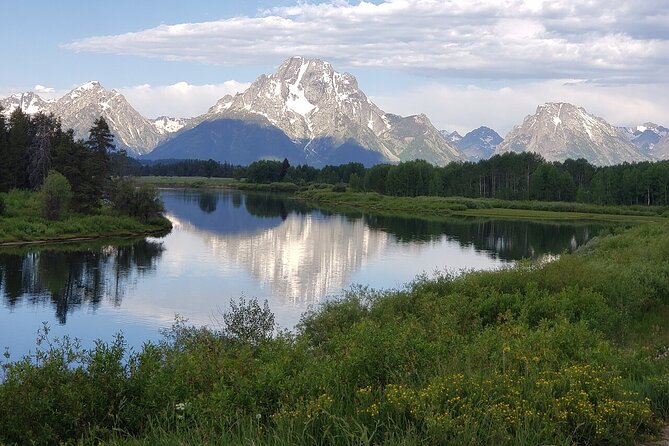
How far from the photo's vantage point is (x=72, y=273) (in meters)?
57.7

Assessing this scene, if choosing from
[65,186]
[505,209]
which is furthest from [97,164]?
[505,209]

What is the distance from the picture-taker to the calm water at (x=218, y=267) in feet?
136

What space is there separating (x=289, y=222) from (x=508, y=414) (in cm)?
10755

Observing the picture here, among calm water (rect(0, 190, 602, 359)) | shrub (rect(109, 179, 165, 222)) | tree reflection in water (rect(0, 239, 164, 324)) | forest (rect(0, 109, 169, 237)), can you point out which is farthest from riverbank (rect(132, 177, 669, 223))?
tree reflection in water (rect(0, 239, 164, 324))

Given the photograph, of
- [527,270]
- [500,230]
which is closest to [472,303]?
[527,270]

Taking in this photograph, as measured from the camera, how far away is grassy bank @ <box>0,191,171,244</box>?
77.8 meters

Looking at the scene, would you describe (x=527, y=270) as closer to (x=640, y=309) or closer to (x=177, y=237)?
(x=640, y=309)

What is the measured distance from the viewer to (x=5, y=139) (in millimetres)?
98500

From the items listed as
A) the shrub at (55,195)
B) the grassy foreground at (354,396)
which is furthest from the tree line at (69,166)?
the grassy foreground at (354,396)

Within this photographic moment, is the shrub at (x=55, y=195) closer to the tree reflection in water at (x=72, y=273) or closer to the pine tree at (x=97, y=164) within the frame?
the pine tree at (x=97, y=164)

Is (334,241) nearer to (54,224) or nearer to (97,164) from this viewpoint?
(54,224)

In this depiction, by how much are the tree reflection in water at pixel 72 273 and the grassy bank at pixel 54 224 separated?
219 inches

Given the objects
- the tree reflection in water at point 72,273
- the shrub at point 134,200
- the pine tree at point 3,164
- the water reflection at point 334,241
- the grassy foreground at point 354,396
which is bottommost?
the tree reflection in water at point 72,273

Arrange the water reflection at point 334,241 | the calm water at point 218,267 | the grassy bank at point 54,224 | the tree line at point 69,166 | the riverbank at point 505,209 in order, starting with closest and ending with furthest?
the calm water at point 218,267 < the water reflection at point 334,241 < the grassy bank at point 54,224 < the tree line at point 69,166 < the riverbank at point 505,209
